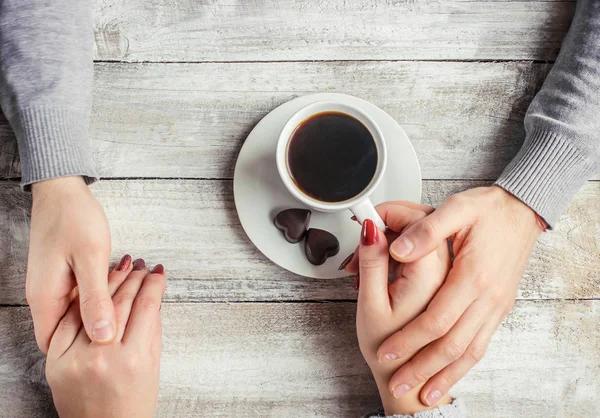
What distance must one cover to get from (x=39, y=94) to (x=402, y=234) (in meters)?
0.64

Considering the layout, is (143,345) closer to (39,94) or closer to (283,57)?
(39,94)

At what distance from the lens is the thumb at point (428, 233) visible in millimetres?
788

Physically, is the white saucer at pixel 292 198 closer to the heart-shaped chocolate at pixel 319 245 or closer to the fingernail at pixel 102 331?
the heart-shaped chocolate at pixel 319 245

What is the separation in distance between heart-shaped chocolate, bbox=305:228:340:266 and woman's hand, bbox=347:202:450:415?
0.15 ft

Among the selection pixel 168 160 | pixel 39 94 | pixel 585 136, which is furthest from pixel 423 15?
pixel 39 94

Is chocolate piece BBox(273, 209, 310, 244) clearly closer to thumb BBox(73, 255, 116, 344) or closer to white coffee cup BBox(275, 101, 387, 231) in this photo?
white coffee cup BBox(275, 101, 387, 231)

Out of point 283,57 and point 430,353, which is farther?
point 283,57

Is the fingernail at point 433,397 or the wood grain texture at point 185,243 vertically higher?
the wood grain texture at point 185,243

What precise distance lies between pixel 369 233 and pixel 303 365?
0.32 m

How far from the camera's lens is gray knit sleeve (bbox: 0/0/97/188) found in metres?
0.86

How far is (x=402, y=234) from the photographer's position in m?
0.81

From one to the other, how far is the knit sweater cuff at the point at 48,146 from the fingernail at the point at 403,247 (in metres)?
0.52

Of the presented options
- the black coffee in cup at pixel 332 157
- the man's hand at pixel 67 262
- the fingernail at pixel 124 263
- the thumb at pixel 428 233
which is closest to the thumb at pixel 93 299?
the man's hand at pixel 67 262

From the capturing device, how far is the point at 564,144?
881 mm
